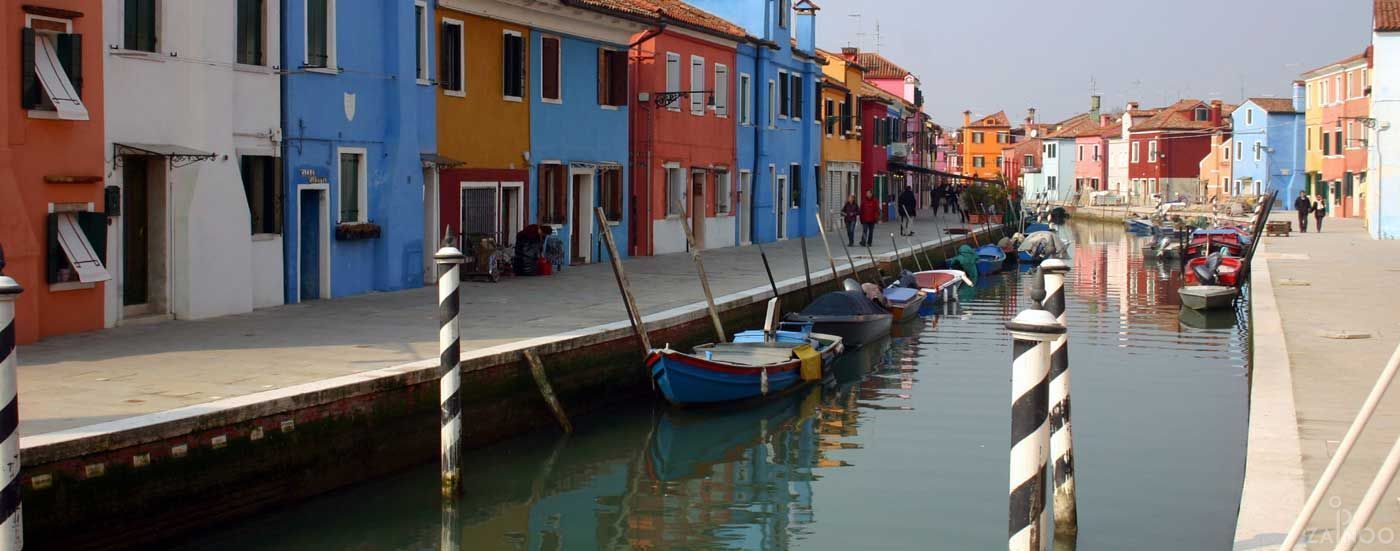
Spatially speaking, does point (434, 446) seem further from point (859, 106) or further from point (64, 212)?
point (859, 106)

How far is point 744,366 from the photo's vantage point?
626 inches

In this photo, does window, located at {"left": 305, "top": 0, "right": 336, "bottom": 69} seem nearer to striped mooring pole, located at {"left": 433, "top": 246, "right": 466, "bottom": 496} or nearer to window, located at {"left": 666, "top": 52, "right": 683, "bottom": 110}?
striped mooring pole, located at {"left": 433, "top": 246, "right": 466, "bottom": 496}

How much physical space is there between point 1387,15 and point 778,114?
60.8 feet

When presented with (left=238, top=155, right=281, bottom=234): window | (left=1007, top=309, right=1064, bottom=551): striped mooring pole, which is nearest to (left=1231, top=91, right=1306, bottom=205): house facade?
(left=238, top=155, right=281, bottom=234): window

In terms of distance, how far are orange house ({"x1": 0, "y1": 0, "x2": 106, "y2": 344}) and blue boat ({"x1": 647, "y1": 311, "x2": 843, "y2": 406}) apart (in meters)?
5.67

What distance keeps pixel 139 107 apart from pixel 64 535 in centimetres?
736

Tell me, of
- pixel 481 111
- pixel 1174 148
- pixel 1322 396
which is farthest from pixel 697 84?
pixel 1174 148

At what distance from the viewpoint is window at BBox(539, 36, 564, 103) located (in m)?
24.2

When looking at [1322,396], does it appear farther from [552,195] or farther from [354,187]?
[552,195]

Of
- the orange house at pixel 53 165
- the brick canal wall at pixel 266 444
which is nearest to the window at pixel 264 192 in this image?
the orange house at pixel 53 165

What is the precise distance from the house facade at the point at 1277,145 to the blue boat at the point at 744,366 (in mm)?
60542

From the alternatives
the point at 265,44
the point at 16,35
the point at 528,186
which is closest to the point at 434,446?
the point at 16,35

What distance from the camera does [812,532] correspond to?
11.0 meters

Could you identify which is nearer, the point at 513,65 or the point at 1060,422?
the point at 1060,422
